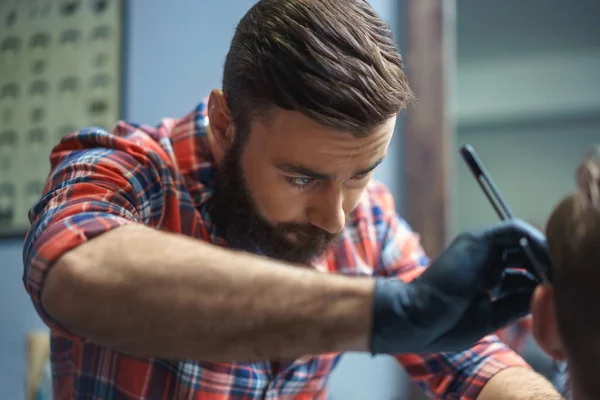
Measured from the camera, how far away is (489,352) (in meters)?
1.35

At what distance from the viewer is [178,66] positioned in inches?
84.7

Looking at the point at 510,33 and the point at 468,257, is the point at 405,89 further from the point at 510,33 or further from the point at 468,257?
the point at 510,33

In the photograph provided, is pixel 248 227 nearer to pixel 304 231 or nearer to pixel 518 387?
pixel 304 231

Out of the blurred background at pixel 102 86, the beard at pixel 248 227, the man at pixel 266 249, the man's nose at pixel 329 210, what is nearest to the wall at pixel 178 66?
the blurred background at pixel 102 86

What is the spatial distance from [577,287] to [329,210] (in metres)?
0.54

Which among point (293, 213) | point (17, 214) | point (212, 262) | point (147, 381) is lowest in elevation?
point (17, 214)

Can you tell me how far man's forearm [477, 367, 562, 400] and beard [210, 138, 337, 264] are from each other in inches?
15.6

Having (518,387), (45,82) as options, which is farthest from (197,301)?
(45,82)

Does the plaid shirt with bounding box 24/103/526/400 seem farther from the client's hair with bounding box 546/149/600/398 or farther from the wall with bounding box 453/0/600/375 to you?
the wall with bounding box 453/0/600/375

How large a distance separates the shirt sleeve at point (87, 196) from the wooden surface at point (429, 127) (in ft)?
3.20

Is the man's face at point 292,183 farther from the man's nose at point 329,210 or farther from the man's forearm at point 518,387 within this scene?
the man's forearm at point 518,387

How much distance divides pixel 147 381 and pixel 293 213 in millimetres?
401

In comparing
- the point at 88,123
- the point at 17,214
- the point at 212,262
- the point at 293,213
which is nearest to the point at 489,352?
the point at 293,213

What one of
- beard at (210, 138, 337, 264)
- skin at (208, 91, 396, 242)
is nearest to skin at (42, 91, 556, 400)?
skin at (208, 91, 396, 242)
